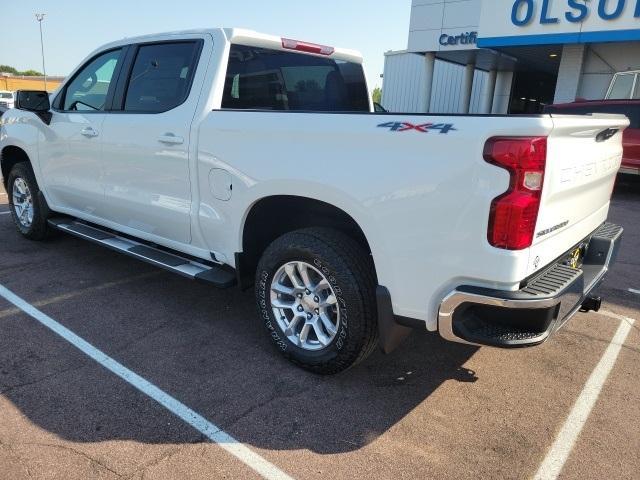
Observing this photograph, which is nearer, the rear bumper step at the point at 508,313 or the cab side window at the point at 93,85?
the rear bumper step at the point at 508,313

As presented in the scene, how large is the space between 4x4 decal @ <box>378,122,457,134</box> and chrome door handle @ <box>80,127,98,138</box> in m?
2.73

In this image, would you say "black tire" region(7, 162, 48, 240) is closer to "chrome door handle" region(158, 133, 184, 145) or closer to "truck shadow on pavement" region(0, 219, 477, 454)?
"truck shadow on pavement" region(0, 219, 477, 454)

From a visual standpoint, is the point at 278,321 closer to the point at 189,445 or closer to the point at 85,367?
the point at 189,445

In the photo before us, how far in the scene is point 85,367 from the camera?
3.17 meters

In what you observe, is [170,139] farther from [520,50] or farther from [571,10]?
[520,50]

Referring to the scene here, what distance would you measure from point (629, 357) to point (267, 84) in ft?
10.4

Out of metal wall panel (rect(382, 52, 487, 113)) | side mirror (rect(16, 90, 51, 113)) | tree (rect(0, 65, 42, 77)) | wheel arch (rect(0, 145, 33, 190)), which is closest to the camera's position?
side mirror (rect(16, 90, 51, 113))

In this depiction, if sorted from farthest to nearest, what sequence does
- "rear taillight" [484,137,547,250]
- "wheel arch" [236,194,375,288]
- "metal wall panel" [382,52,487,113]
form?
"metal wall panel" [382,52,487,113], "wheel arch" [236,194,375,288], "rear taillight" [484,137,547,250]

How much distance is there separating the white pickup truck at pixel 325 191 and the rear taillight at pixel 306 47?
0.5 inches

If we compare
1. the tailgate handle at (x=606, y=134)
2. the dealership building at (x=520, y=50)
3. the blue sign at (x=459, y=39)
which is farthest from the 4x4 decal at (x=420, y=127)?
the blue sign at (x=459, y=39)

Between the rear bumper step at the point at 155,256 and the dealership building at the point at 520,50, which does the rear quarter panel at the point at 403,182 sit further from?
the dealership building at the point at 520,50

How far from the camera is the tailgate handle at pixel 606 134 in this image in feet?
9.22

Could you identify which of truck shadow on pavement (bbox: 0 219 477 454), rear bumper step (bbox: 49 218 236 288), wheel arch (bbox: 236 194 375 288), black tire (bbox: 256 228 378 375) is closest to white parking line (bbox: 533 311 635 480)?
truck shadow on pavement (bbox: 0 219 477 454)

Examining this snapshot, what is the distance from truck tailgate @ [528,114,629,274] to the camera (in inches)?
91.3
